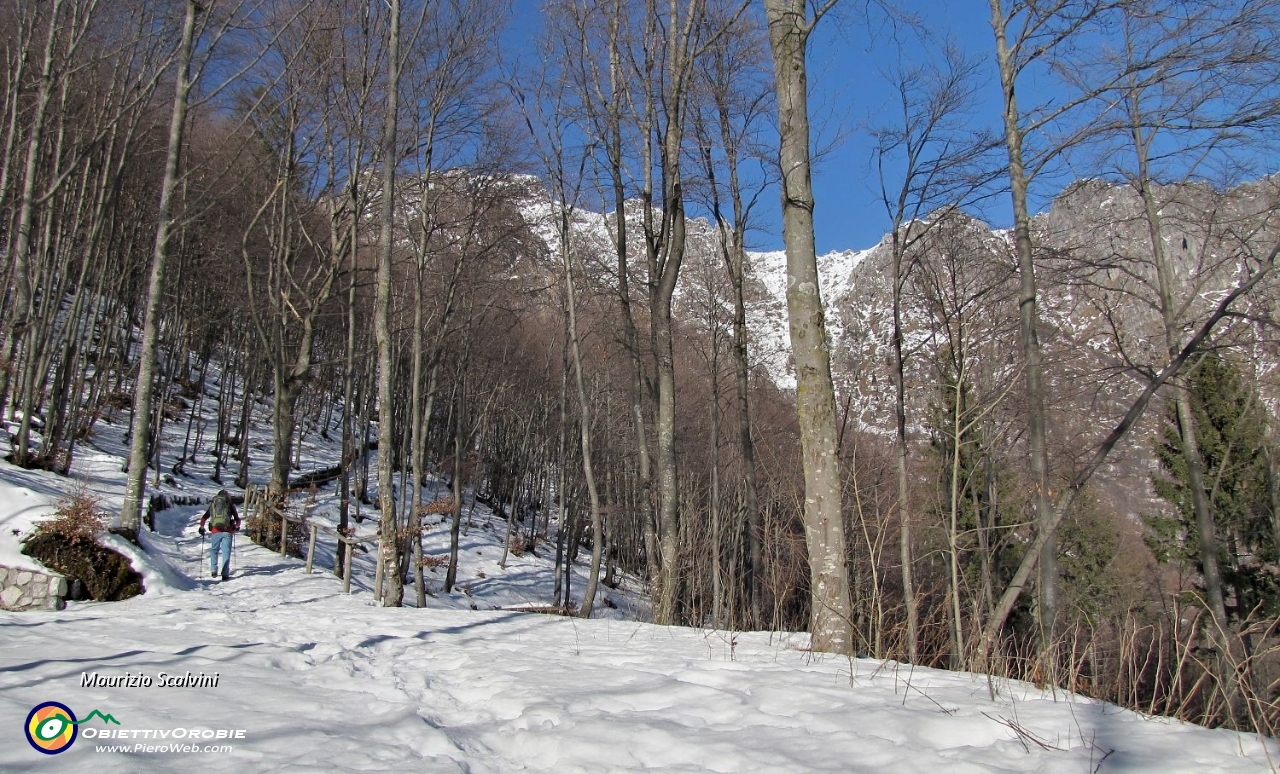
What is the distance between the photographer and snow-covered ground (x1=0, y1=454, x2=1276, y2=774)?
2.29 meters

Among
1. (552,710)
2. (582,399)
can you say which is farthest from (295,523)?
(552,710)

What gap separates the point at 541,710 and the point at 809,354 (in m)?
3.09

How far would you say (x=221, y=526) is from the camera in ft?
35.8

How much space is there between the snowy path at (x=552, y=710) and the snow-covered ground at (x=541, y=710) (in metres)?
0.01

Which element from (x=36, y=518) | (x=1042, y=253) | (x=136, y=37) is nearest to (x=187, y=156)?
(x=136, y=37)

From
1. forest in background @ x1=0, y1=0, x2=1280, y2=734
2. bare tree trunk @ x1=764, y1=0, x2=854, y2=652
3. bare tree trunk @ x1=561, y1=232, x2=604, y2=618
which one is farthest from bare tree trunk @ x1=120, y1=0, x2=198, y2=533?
bare tree trunk @ x1=764, y1=0, x2=854, y2=652

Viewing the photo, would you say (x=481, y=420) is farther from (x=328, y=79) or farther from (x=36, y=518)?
(x=36, y=518)

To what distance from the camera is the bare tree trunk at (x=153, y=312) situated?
9922mm

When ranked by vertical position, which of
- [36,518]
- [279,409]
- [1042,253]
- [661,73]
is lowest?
[36,518]

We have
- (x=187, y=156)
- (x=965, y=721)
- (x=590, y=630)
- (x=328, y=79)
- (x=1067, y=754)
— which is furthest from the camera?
(x=187, y=156)

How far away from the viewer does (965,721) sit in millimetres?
2643

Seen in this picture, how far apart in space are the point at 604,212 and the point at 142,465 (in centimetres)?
865

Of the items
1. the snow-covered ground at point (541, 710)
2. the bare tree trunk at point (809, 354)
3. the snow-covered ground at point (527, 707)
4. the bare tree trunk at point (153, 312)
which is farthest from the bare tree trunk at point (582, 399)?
the bare tree trunk at point (809, 354)

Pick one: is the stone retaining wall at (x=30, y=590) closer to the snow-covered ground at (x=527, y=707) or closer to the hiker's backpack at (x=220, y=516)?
the snow-covered ground at (x=527, y=707)
